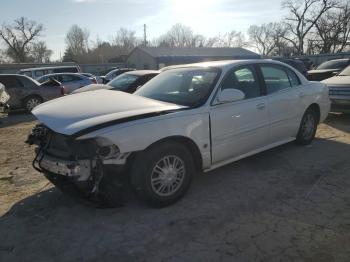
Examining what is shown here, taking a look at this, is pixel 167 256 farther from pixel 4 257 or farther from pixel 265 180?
pixel 265 180

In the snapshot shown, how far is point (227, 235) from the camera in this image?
143 inches

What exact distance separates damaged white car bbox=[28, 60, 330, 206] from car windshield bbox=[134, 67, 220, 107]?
0.05 ft

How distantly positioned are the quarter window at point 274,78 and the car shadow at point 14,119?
815 cm

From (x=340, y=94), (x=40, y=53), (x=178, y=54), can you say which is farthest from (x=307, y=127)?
(x=40, y=53)

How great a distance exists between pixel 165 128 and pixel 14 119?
377 inches

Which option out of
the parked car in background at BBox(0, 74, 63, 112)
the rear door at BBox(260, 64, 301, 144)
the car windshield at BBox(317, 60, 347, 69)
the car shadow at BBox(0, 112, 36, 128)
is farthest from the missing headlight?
the car windshield at BBox(317, 60, 347, 69)

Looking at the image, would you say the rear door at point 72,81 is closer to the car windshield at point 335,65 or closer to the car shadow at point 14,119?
the car shadow at point 14,119

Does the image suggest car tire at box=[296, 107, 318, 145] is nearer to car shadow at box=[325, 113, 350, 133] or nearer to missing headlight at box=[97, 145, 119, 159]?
car shadow at box=[325, 113, 350, 133]

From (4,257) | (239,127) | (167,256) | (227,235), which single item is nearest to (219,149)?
(239,127)

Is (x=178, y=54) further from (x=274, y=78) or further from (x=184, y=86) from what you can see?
(x=184, y=86)

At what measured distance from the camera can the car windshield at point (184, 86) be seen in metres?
4.74

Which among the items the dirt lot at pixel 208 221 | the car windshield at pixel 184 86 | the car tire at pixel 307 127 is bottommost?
the dirt lot at pixel 208 221

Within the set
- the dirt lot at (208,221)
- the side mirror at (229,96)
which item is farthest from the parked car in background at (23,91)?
the side mirror at (229,96)

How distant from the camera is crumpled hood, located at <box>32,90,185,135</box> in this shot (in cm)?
389
